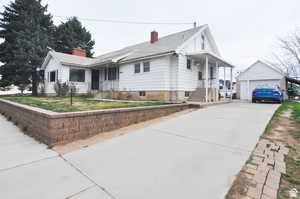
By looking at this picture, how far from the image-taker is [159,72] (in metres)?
10.6

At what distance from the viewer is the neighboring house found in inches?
412

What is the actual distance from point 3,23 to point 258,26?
1239 inches

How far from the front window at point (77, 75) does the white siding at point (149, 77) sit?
188 inches

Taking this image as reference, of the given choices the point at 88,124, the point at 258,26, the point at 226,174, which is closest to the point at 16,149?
the point at 88,124

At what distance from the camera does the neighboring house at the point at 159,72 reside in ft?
34.3

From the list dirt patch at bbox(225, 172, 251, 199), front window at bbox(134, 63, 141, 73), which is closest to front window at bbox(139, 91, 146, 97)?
front window at bbox(134, 63, 141, 73)

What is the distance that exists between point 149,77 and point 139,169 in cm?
910

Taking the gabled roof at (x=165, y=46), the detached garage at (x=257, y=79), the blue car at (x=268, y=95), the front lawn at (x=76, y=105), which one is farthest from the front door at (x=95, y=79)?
the detached garage at (x=257, y=79)

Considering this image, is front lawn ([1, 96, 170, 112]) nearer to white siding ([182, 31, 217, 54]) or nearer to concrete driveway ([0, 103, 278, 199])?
concrete driveway ([0, 103, 278, 199])

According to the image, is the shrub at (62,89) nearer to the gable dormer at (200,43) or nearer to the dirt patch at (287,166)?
the gable dormer at (200,43)

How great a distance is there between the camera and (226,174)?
225cm

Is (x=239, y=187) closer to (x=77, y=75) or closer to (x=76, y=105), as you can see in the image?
(x=76, y=105)

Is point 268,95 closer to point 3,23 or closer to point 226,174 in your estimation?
point 226,174

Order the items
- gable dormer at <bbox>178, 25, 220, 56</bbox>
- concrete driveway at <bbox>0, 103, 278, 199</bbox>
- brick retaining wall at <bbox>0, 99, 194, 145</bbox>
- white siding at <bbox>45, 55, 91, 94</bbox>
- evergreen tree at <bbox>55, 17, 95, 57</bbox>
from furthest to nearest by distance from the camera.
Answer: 1. evergreen tree at <bbox>55, 17, 95, 57</bbox>
2. white siding at <bbox>45, 55, 91, 94</bbox>
3. gable dormer at <bbox>178, 25, 220, 56</bbox>
4. brick retaining wall at <bbox>0, 99, 194, 145</bbox>
5. concrete driveway at <bbox>0, 103, 278, 199</bbox>
